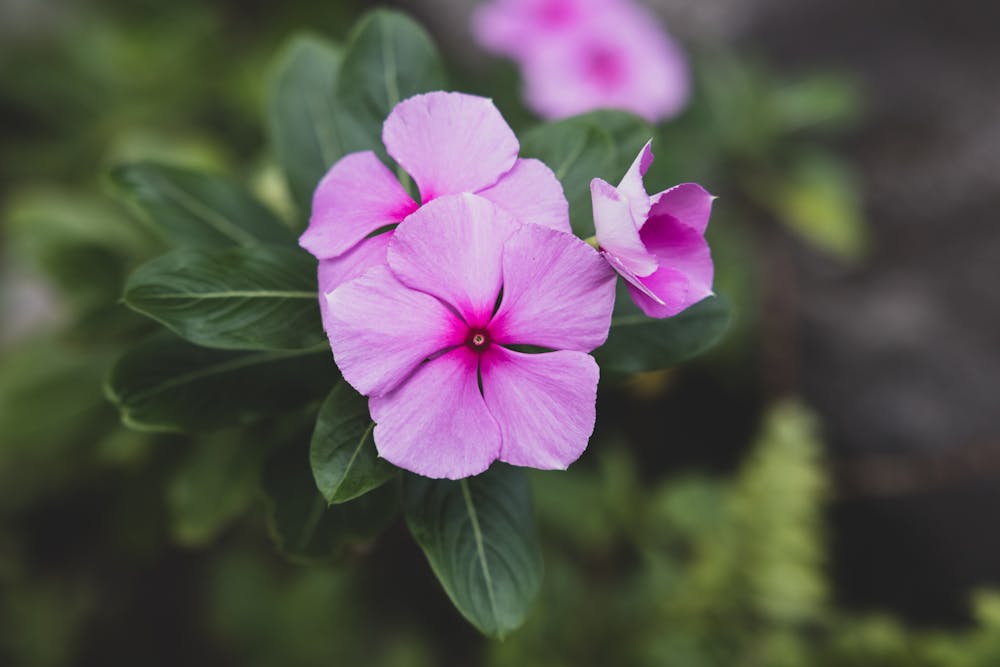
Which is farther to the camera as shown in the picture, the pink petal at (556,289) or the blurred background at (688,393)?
the blurred background at (688,393)

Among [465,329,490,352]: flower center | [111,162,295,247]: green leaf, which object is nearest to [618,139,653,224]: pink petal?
[465,329,490,352]: flower center

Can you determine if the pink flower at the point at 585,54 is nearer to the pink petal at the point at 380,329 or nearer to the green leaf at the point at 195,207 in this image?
the green leaf at the point at 195,207

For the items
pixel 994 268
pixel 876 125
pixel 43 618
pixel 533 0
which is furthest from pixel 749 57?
pixel 43 618

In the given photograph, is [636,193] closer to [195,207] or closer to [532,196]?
[532,196]

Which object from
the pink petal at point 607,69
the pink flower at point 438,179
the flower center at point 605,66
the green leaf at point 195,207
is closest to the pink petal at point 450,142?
the pink flower at point 438,179

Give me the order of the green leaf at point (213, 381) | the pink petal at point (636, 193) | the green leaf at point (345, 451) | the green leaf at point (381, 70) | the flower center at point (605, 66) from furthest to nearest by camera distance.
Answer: the flower center at point (605, 66) → the green leaf at point (381, 70) → the green leaf at point (213, 381) → the green leaf at point (345, 451) → the pink petal at point (636, 193)

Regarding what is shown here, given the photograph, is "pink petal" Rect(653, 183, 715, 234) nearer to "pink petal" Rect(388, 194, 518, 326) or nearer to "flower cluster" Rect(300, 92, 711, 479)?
"flower cluster" Rect(300, 92, 711, 479)
